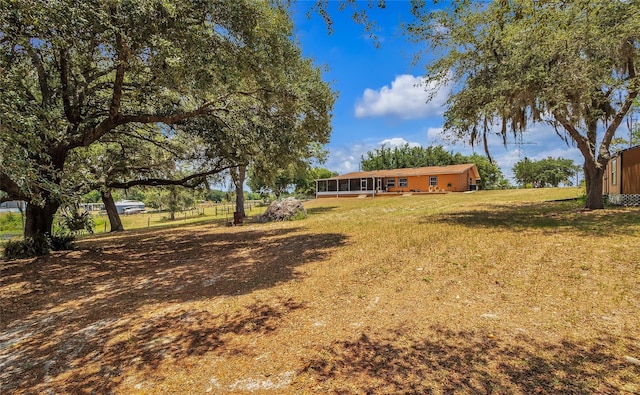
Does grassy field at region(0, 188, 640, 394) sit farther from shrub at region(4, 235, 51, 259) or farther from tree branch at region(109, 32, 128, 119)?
tree branch at region(109, 32, 128, 119)

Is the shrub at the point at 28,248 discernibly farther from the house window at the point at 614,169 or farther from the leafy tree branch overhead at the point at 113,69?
the house window at the point at 614,169

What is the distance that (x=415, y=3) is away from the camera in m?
4.87

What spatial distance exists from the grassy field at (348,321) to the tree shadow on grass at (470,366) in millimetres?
16

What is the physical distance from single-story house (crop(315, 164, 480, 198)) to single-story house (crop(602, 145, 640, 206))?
17575mm

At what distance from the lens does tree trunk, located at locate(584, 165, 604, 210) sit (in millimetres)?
11148

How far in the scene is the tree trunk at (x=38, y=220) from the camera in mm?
9195

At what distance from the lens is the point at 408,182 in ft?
119

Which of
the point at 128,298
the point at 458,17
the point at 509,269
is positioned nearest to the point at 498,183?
the point at 458,17

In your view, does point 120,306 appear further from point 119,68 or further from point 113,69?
point 113,69

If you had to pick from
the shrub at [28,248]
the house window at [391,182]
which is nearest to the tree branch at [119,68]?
the shrub at [28,248]

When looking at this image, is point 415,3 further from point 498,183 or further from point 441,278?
point 498,183

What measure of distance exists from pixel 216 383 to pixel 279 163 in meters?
9.73

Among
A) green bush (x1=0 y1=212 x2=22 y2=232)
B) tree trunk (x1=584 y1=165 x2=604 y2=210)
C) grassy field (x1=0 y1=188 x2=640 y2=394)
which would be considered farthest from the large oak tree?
green bush (x1=0 y1=212 x2=22 y2=232)

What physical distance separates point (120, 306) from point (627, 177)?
62.0 feet
